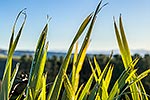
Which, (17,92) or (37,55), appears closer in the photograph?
A: (37,55)

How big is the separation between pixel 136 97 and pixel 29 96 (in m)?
0.22

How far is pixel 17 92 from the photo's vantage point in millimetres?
929

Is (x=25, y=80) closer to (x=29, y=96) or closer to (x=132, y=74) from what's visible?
(x=29, y=96)

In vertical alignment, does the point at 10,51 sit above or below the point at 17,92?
above

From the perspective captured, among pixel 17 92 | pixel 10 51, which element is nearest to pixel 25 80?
pixel 17 92

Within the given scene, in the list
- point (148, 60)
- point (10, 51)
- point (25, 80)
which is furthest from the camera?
point (148, 60)

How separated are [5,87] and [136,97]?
0.27 meters

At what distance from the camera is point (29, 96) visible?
66 centimetres

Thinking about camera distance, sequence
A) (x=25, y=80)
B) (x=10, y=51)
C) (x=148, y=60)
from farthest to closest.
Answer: (x=148, y=60) < (x=25, y=80) < (x=10, y=51)

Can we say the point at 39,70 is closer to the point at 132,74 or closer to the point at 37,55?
the point at 37,55

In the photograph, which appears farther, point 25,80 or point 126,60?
point 25,80

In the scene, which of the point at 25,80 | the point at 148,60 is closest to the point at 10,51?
the point at 25,80

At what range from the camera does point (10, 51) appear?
0.65m

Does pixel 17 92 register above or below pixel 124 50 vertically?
below
